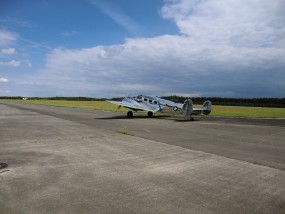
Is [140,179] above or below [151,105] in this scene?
below

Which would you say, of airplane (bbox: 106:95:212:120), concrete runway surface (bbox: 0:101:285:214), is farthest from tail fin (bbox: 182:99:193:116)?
concrete runway surface (bbox: 0:101:285:214)

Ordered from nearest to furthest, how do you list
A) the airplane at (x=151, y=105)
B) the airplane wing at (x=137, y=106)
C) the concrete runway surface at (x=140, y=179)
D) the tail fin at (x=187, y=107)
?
the concrete runway surface at (x=140, y=179) < the tail fin at (x=187, y=107) < the airplane at (x=151, y=105) < the airplane wing at (x=137, y=106)

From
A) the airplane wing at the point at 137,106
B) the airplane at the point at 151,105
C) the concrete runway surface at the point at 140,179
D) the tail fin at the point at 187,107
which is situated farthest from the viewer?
the airplane wing at the point at 137,106

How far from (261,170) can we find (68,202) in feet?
21.2

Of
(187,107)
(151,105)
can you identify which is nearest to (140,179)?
(187,107)

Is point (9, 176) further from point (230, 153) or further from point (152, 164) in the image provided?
point (230, 153)

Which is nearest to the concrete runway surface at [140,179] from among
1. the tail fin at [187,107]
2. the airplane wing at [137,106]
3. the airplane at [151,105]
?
the tail fin at [187,107]

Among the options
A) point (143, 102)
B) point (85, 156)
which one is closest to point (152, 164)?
point (85, 156)

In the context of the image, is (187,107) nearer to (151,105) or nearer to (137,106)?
(151,105)

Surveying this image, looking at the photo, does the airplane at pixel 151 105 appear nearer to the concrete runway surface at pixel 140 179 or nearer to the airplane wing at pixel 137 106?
the airplane wing at pixel 137 106

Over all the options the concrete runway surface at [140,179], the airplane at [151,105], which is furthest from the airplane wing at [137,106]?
the concrete runway surface at [140,179]

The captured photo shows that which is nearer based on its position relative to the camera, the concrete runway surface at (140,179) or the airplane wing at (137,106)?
the concrete runway surface at (140,179)

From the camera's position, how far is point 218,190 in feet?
24.1

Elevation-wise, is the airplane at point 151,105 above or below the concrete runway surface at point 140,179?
above
